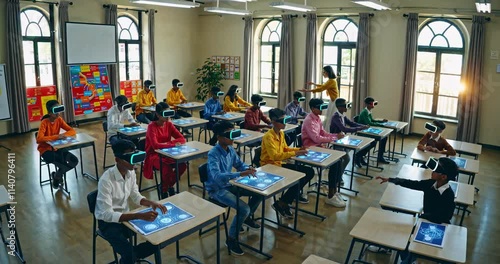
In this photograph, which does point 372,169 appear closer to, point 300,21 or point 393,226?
point 393,226

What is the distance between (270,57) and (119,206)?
9.06 m

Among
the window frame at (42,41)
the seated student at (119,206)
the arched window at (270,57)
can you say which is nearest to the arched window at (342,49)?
the arched window at (270,57)

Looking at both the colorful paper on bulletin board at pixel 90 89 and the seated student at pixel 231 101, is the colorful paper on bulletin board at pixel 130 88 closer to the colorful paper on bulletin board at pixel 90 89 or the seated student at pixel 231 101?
the colorful paper on bulletin board at pixel 90 89

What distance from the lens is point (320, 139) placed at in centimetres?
562

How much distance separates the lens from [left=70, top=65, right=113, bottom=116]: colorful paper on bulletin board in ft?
33.1

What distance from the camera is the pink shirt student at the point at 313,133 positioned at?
5629mm

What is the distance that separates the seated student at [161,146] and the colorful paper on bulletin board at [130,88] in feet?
20.5

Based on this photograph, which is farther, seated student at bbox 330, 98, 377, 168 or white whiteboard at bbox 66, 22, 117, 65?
white whiteboard at bbox 66, 22, 117, 65

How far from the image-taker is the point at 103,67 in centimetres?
1059

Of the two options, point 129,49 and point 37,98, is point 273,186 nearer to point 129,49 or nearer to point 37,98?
point 37,98

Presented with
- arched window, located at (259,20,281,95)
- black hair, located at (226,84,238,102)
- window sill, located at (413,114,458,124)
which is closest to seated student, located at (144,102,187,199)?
black hair, located at (226,84,238,102)

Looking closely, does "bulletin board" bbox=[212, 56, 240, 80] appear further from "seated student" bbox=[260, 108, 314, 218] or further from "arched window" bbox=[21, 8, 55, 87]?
"seated student" bbox=[260, 108, 314, 218]

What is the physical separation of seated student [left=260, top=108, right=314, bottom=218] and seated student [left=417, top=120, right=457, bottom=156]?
1.74 meters

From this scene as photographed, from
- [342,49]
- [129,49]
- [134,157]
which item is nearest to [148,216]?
[134,157]
